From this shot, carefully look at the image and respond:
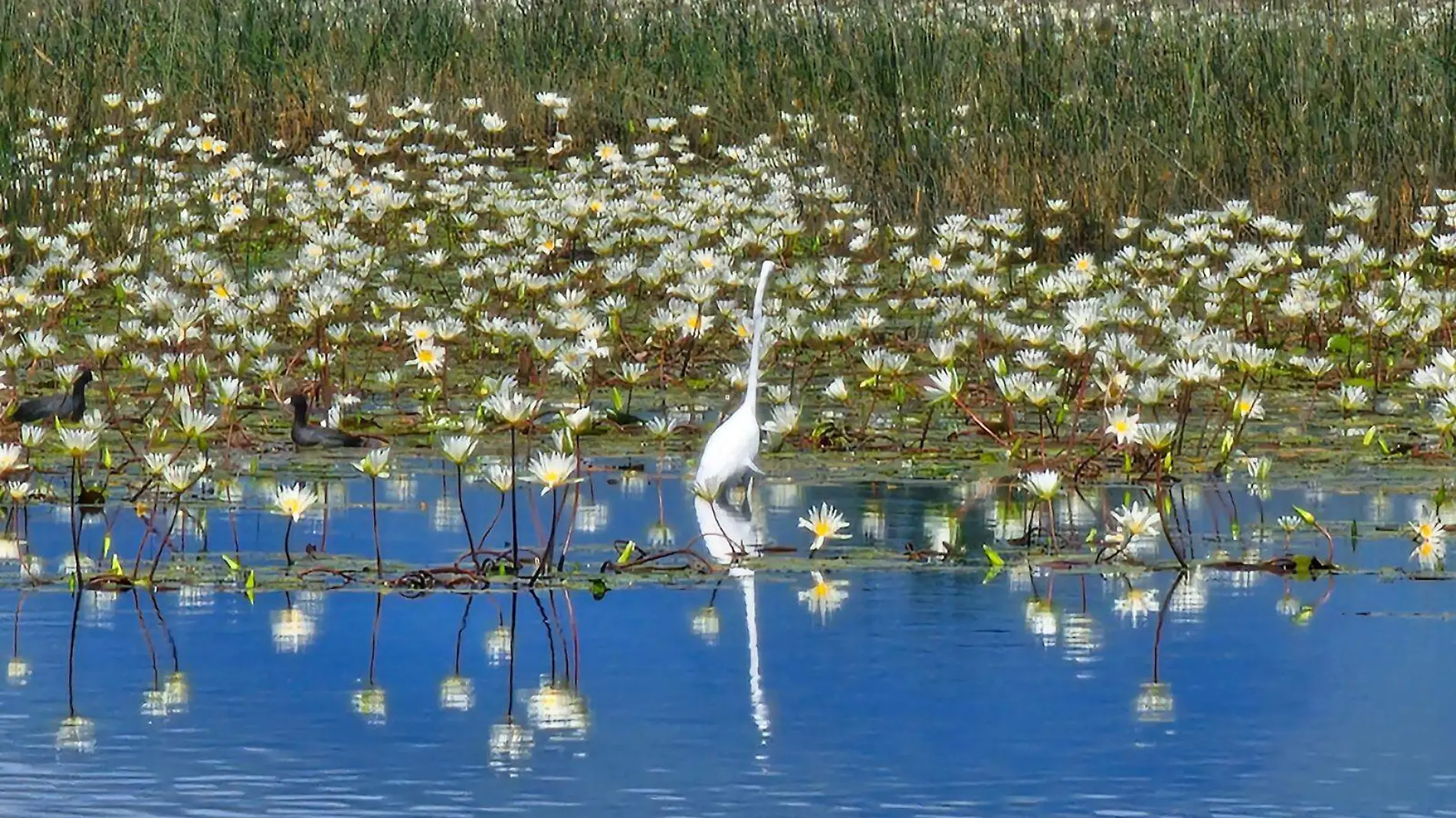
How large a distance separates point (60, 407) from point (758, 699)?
164 inches

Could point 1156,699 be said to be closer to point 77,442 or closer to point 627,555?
point 627,555

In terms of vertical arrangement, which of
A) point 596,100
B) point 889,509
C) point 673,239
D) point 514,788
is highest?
point 596,100

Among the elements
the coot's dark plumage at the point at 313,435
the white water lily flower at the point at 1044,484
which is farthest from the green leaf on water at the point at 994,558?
the coot's dark plumage at the point at 313,435

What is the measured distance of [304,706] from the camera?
4859mm

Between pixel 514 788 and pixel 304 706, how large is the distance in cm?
70

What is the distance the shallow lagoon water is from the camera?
4266mm

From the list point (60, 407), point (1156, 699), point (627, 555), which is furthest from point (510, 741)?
point (60, 407)

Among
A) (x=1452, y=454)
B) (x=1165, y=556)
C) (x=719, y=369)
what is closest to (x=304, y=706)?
(x=1165, y=556)

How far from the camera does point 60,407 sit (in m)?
8.53

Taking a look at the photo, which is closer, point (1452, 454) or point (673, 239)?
point (1452, 454)

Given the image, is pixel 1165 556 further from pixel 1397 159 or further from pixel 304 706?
pixel 1397 159

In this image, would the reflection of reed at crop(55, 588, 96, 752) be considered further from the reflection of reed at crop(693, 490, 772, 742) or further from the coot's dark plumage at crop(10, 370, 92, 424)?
the coot's dark plumage at crop(10, 370, 92, 424)

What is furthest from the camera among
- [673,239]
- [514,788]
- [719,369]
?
[673,239]

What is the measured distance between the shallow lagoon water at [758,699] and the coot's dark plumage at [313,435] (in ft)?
5.48
